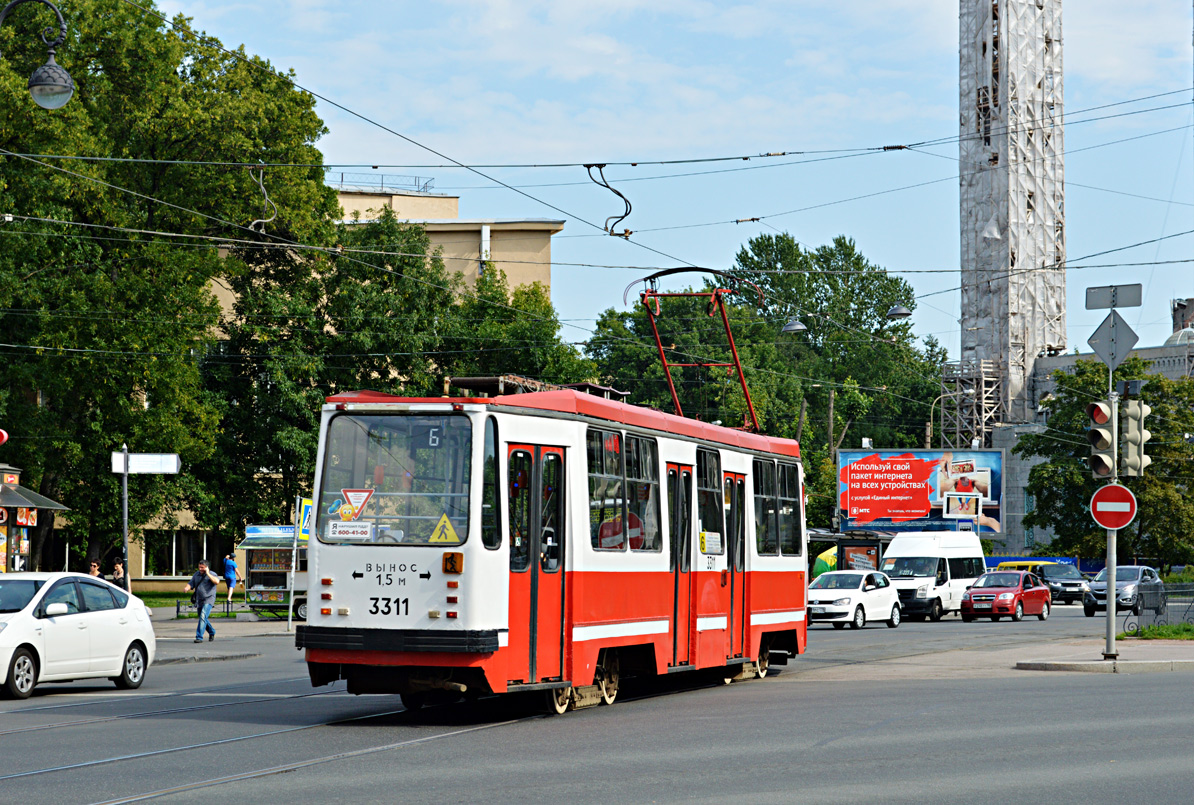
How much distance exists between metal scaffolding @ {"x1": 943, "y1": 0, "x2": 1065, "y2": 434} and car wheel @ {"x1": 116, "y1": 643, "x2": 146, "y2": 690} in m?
60.5

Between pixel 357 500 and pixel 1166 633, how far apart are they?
19.9 metres

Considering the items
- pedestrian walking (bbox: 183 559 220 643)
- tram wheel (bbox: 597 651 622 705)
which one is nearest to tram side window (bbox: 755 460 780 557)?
tram wheel (bbox: 597 651 622 705)

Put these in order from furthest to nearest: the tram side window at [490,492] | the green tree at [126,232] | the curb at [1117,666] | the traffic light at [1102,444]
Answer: the green tree at [126,232]
the curb at [1117,666]
the traffic light at [1102,444]
the tram side window at [490,492]

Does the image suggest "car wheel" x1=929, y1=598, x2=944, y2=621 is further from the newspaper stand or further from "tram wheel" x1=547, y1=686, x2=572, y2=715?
"tram wheel" x1=547, y1=686, x2=572, y2=715

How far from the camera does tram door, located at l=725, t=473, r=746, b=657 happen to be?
18.2 metres

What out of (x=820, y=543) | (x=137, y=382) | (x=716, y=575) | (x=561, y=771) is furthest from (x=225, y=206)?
(x=561, y=771)

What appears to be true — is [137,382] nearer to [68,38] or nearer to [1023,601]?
[68,38]

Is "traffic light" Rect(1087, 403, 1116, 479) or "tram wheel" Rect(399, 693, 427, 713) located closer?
"tram wheel" Rect(399, 693, 427, 713)

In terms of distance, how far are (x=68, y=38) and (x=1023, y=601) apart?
2925 cm

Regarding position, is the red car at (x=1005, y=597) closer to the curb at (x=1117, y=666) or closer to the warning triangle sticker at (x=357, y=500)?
the curb at (x=1117, y=666)

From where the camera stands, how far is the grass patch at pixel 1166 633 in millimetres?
27891

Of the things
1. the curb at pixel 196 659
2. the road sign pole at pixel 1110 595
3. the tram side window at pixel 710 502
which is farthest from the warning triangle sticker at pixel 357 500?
the curb at pixel 196 659

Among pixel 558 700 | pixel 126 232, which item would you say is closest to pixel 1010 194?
pixel 126 232

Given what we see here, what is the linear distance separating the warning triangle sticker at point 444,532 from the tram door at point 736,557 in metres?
5.77
